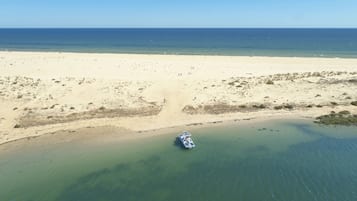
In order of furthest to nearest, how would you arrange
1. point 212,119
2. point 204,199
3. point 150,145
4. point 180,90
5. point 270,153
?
1. point 180,90
2. point 212,119
3. point 150,145
4. point 270,153
5. point 204,199

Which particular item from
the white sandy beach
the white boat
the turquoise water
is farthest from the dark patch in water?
the white sandy beach

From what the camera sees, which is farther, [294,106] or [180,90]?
[180,90]

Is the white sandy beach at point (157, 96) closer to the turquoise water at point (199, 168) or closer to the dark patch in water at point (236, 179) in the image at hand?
the turquoise water at point (199, 168)

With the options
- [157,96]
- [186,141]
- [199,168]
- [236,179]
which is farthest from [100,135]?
[236,179]

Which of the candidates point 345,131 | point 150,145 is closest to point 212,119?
point 150,145

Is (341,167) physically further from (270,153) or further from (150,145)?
(150,145)

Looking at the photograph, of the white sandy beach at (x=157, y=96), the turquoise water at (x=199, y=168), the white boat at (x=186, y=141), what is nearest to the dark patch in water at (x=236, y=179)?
the turquoise water at (x=199, y=168)

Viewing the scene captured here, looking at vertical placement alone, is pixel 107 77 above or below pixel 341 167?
above

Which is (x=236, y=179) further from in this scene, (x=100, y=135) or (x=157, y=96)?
(x=157, y=96)
